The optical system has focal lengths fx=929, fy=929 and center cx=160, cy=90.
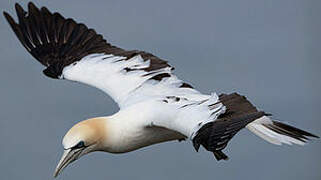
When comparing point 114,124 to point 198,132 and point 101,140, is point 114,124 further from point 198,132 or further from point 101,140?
point 198,132

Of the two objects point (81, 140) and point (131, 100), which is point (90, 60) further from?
point (81, 140)

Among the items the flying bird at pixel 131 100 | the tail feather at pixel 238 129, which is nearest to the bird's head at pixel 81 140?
the flying bird at pixel 131 100

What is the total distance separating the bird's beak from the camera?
7898mm

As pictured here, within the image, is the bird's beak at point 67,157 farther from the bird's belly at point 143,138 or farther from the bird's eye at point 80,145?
the bird's belly at point 143,138

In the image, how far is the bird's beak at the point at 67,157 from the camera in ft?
25.9

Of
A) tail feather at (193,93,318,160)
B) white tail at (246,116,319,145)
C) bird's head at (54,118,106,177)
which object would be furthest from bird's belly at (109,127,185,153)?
white tail at (246,116,319,145)

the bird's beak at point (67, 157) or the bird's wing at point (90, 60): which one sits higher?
the bird's wing at point (90, 60)

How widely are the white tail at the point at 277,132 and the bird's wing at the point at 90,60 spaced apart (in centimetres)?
73

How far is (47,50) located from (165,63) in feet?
5.07

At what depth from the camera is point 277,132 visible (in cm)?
871

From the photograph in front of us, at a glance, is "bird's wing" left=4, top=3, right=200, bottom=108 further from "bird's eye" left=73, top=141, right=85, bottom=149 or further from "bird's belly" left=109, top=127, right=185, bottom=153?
"bird's eye" left=73, top=141, right=85, bottom=149

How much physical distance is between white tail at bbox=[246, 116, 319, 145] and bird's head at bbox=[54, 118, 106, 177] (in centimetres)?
158

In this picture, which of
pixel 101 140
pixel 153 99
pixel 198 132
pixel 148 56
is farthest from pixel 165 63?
pixel 198 132

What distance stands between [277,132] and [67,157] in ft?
6.74
